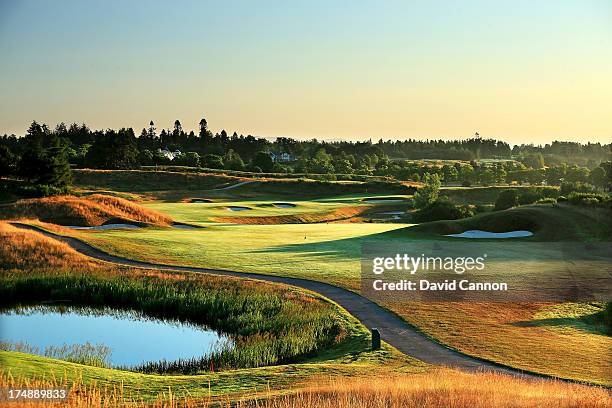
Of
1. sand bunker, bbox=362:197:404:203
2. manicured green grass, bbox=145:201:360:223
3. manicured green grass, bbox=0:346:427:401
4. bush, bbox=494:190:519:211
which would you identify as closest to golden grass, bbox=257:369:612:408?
manicured green grass, bbox=0:346:427:401

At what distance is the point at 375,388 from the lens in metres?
11.2

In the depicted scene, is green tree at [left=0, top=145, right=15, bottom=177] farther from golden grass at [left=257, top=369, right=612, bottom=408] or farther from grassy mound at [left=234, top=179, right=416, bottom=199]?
golden grass at [left=257, top=369, right=612, bottom=408]

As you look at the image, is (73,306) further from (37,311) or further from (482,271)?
(482,271)

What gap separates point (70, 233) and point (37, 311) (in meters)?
12.4

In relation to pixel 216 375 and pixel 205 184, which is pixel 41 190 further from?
pixel 216 375

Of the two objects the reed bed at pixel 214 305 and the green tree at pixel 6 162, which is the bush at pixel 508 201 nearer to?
the reed bed at pixel 214 305

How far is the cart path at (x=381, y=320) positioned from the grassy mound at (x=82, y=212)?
10.2 metres

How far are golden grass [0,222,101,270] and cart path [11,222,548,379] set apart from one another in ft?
3.68

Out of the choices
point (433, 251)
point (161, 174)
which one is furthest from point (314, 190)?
point (433, 251)

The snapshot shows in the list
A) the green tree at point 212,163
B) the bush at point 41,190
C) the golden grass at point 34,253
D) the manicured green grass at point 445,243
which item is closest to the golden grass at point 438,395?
the manicured green grass at point 445,243

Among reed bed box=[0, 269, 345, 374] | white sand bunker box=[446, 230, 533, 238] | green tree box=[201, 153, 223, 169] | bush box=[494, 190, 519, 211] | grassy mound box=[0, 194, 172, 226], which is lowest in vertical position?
reed bed box=[0, 269, 345, 374]

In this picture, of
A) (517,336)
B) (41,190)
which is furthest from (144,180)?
(517,336)

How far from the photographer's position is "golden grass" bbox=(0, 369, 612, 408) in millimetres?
9852

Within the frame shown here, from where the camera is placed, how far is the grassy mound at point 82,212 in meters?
43.8
